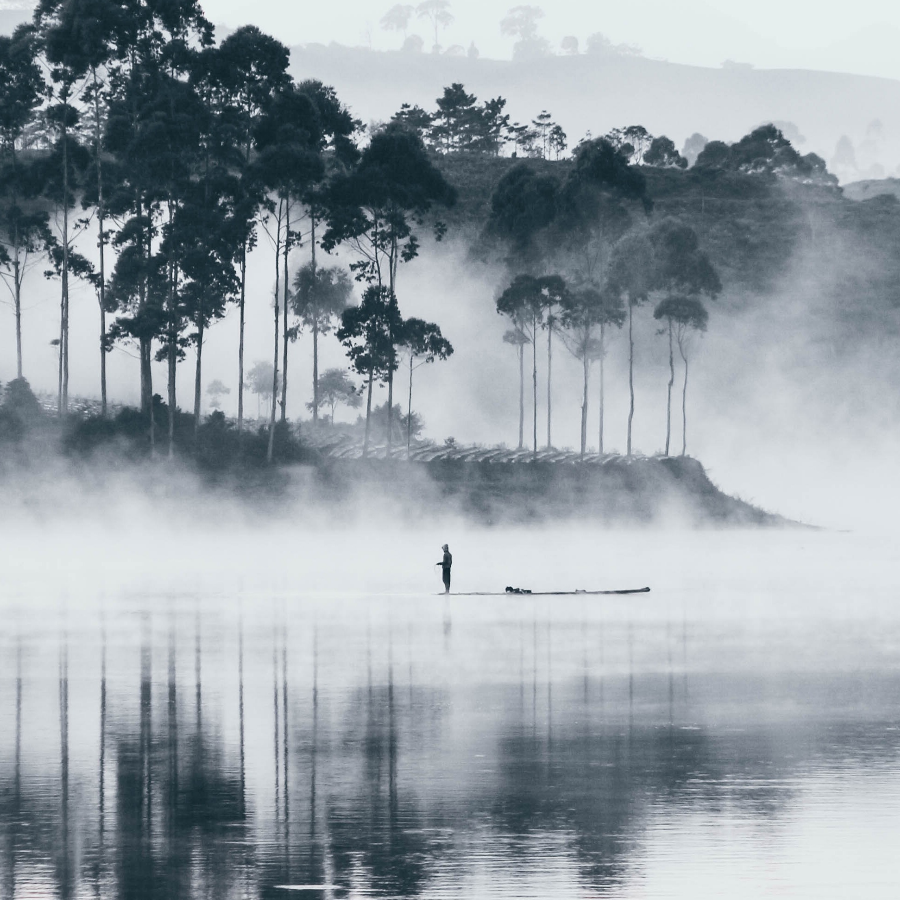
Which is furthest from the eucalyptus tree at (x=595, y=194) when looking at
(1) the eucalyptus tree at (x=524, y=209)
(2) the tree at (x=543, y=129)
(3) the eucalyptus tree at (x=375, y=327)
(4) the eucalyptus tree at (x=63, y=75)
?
(2) the tree at (x=543, y=129)

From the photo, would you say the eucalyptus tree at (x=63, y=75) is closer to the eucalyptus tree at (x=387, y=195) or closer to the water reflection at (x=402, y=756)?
the eucalyptus tree at (x=387, y=195)

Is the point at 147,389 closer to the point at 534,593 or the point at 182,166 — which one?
the point at 182,166

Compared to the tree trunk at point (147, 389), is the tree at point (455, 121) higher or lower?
higher

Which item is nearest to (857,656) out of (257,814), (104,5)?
(257,814)

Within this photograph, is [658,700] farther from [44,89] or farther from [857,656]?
[44,89]

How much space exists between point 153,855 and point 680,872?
12.1 feet

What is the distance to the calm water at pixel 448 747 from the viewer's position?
11891mm

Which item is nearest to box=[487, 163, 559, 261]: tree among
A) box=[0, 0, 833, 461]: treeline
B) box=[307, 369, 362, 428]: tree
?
box=[0, 0, 833, 461]: treeline

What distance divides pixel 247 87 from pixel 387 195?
8.55m

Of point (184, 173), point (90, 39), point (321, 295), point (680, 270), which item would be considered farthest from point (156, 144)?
point (680, 270)

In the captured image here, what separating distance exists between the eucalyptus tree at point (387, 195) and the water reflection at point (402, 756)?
52255mm

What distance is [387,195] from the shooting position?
80.9 m

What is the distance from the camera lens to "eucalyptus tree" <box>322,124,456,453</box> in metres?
79.3

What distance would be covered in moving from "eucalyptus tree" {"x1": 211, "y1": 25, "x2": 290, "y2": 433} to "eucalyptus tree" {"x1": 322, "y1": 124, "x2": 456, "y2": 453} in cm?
455
